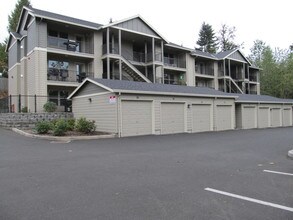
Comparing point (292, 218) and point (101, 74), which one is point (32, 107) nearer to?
point (101, 74)

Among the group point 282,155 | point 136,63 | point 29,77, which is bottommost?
point 282,155

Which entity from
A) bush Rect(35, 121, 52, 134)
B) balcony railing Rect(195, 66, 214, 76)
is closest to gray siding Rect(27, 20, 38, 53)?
bush Rect(35, 121, 52, 134)

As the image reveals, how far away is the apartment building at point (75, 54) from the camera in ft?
73.8

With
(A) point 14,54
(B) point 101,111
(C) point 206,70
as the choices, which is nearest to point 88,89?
(B) point 101,111

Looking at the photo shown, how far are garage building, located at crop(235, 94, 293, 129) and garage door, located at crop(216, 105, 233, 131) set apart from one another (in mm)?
1663

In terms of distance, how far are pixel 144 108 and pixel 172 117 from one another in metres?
2.52

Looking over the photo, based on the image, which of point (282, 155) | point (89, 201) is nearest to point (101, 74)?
point (282, 155)

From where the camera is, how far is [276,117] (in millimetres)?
29578

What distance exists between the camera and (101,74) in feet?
84.2

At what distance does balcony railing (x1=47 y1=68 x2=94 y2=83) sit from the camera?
76.3 feet

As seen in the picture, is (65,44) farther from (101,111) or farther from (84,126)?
(84,126)

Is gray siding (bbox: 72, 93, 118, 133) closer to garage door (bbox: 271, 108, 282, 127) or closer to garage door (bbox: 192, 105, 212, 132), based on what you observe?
garage door (bbox: 192, 105, 212, 132)

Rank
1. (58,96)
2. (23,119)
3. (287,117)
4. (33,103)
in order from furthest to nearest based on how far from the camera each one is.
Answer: (287,117) < (58,96) < (33,103) < (23,119)

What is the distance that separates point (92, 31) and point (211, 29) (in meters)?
45.2
